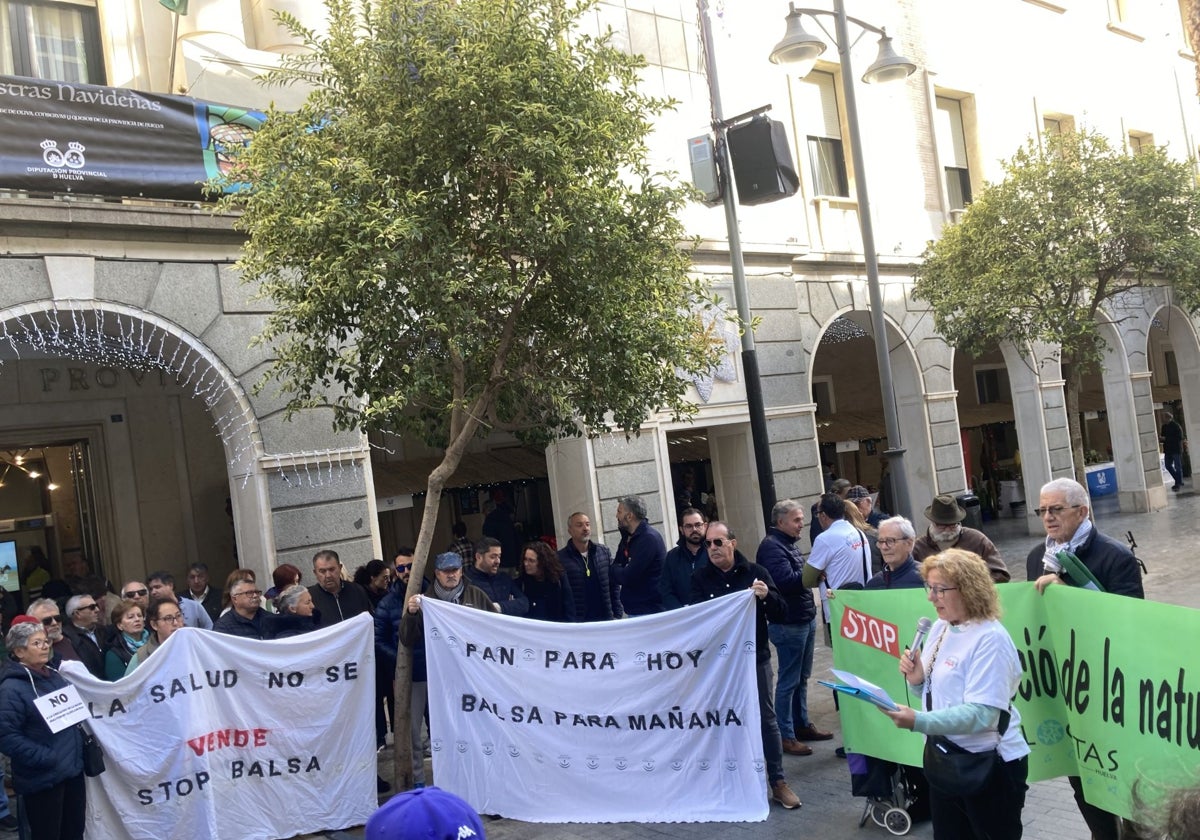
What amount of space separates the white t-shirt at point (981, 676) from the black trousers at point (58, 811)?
195 inches

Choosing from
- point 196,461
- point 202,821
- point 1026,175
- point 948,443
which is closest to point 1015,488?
point 948,443

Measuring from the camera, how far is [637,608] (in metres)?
10.5

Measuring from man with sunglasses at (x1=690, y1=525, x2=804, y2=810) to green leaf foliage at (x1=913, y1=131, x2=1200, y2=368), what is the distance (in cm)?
1218

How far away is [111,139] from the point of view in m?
11.5

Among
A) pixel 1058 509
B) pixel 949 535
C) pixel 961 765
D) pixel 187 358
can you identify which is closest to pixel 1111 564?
pixel 1058 509

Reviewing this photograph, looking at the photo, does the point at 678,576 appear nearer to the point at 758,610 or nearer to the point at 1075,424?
the point at 758,610

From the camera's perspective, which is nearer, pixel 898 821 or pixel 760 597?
pixel 898 821

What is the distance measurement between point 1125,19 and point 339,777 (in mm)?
27103

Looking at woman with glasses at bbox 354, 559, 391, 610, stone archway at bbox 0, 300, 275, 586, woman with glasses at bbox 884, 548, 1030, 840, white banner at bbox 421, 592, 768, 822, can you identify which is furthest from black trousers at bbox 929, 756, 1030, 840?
stone archway at bbox 0, 300, 275, 586

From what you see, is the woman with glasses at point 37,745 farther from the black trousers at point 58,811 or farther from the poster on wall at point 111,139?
the poster on wall at point 111,139

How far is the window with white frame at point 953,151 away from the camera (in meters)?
22.4

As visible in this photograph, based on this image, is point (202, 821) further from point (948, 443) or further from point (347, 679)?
point (948, 443)

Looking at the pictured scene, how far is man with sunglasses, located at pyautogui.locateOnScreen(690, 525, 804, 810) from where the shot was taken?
727cm

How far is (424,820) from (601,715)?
4779 millimetres
